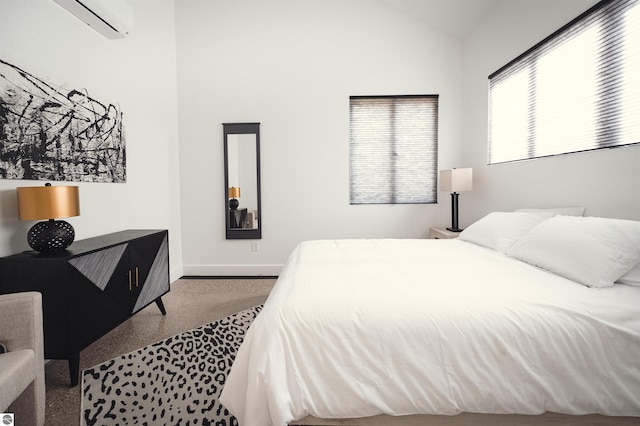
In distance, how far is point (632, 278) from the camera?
1436 mm

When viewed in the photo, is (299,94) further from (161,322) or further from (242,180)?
(161,322)

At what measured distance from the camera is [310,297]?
1.28 m

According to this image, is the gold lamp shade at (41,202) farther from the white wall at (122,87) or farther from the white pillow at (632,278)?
the white pillow at (632,278)

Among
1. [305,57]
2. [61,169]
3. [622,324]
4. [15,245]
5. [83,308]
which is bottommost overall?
[83,308]

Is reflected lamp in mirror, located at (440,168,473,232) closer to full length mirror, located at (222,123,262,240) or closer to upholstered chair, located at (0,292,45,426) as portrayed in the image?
full length mirror, located at (222,123,262,240)

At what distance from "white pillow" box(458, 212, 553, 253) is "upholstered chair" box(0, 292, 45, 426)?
2.77m

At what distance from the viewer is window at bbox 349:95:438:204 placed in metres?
3.92

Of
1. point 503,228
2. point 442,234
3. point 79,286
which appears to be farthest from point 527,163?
point 79,286

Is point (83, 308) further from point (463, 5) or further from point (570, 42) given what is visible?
point (463, 5)

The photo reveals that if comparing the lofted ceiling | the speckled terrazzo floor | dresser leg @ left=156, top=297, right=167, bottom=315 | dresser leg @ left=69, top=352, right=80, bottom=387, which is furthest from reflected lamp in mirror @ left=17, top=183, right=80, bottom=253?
the lofted ceiling

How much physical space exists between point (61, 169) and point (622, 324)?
3.29m

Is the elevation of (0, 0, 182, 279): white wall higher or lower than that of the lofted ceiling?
lower

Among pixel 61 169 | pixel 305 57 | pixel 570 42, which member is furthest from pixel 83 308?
pixel 570 42

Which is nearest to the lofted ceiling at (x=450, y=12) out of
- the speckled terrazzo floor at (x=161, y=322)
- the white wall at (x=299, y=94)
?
the white wall at (x=299, y=94)
